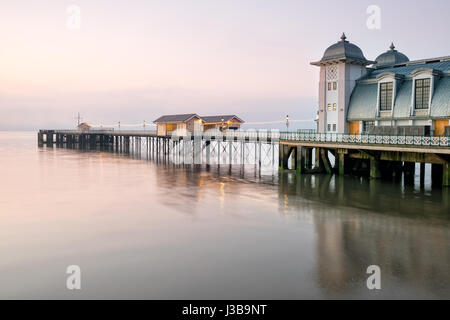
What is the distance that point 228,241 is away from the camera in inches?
648

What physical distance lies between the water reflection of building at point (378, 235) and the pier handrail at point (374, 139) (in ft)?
11.9

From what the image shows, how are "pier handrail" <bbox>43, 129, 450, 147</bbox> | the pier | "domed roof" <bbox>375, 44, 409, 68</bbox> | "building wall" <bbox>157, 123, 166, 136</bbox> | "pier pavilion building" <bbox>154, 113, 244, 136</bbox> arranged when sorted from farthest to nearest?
1. "building wall" <bbox>157, 123, 166, 136</bbox>
2. "pier pavilion building" <bbox>154, 113, 244, 136</bbox>
3. "domed roof" <bbox>375, 44, 409, 68</bbox>
4. the pier
5. "pier handrail" <bbox>43, 129, 450, 147</bbox>

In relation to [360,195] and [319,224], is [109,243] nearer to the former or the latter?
[319,224]

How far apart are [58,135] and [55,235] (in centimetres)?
12213

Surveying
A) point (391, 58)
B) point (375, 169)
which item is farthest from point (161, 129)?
point (375, 169)

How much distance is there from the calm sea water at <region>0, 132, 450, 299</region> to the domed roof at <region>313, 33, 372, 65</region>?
14617 millimetres

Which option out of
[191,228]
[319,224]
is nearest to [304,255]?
[319,224]

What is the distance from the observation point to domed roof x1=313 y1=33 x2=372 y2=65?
127 feet

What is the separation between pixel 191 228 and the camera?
18.7 metres

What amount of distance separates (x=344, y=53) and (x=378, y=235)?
26384mm

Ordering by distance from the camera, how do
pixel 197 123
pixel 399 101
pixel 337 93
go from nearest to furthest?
pixel 399 101 < pixel 337 93 < pixel 197 123

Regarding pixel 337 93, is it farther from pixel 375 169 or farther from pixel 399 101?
pixel 375 169

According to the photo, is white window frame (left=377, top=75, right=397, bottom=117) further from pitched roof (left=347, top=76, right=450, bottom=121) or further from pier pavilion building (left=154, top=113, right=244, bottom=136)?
pier pavilion building (left=154, top=113, right=244, bottom=136)

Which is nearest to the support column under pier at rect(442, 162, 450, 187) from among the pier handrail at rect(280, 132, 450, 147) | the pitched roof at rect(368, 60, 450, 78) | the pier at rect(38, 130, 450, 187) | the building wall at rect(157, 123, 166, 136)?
the pier at rect(38, 130, 450, 187)
